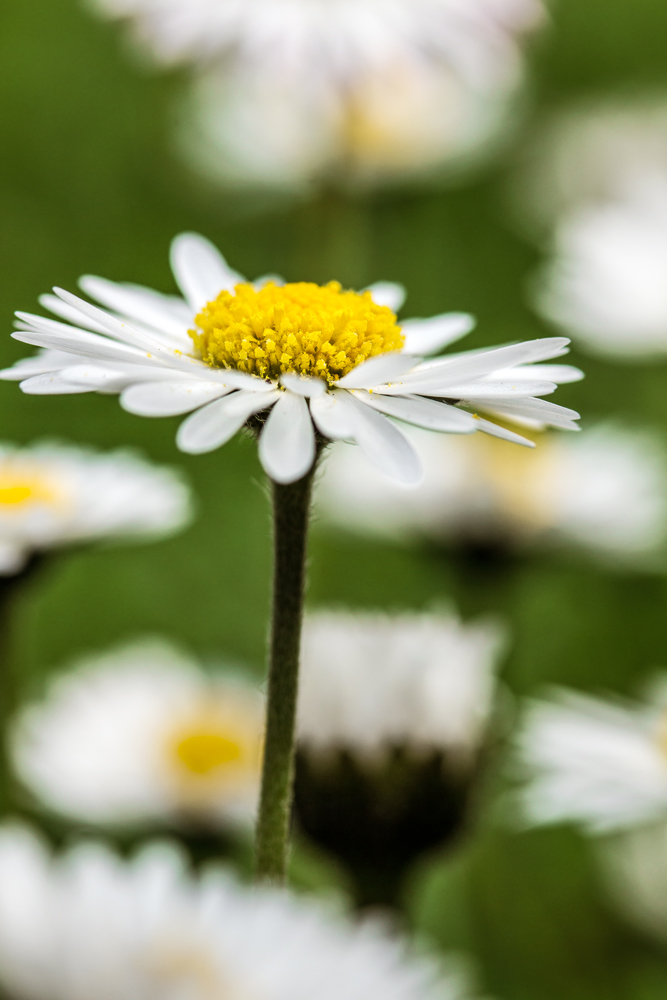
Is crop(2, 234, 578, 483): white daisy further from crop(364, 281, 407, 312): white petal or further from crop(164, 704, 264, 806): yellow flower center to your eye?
crop(164, 704, 264, 806): yellow flower center

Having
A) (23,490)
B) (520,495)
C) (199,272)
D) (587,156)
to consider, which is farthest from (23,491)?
(587,156)

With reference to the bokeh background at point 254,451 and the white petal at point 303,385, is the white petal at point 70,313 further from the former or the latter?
the bokeh background at point 254,451

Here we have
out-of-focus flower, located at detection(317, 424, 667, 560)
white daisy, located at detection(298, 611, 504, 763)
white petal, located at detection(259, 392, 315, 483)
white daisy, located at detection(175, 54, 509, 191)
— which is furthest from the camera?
white daisy, located at detection(175, 54, 509, 191)

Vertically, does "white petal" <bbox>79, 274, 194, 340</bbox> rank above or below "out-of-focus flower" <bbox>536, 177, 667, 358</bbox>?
below

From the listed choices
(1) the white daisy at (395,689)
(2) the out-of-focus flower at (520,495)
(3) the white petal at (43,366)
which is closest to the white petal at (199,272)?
(3) the white petal at (43,366)

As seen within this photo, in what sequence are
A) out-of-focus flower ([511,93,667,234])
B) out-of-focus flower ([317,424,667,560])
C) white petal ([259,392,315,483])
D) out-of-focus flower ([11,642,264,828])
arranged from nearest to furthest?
white petal ([259,392,315,483]) < out-of-focus flower ([11,642,264,828]) < out-of-focus flower ([317,424,667,560]) < out-of-focus flower ([511,93,667,234])

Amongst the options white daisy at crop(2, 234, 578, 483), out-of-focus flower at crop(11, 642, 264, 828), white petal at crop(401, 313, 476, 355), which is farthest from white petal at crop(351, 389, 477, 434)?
out-of-focus flower at crop(11, 642, 264, 828)

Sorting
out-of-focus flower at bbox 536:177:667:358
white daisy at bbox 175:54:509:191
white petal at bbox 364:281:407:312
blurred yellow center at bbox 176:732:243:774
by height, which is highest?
white daisy at bbox 175:54:509:191

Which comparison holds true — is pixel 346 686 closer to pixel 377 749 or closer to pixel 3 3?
pixel 377 749

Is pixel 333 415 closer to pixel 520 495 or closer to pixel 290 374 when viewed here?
pixel 290 374
